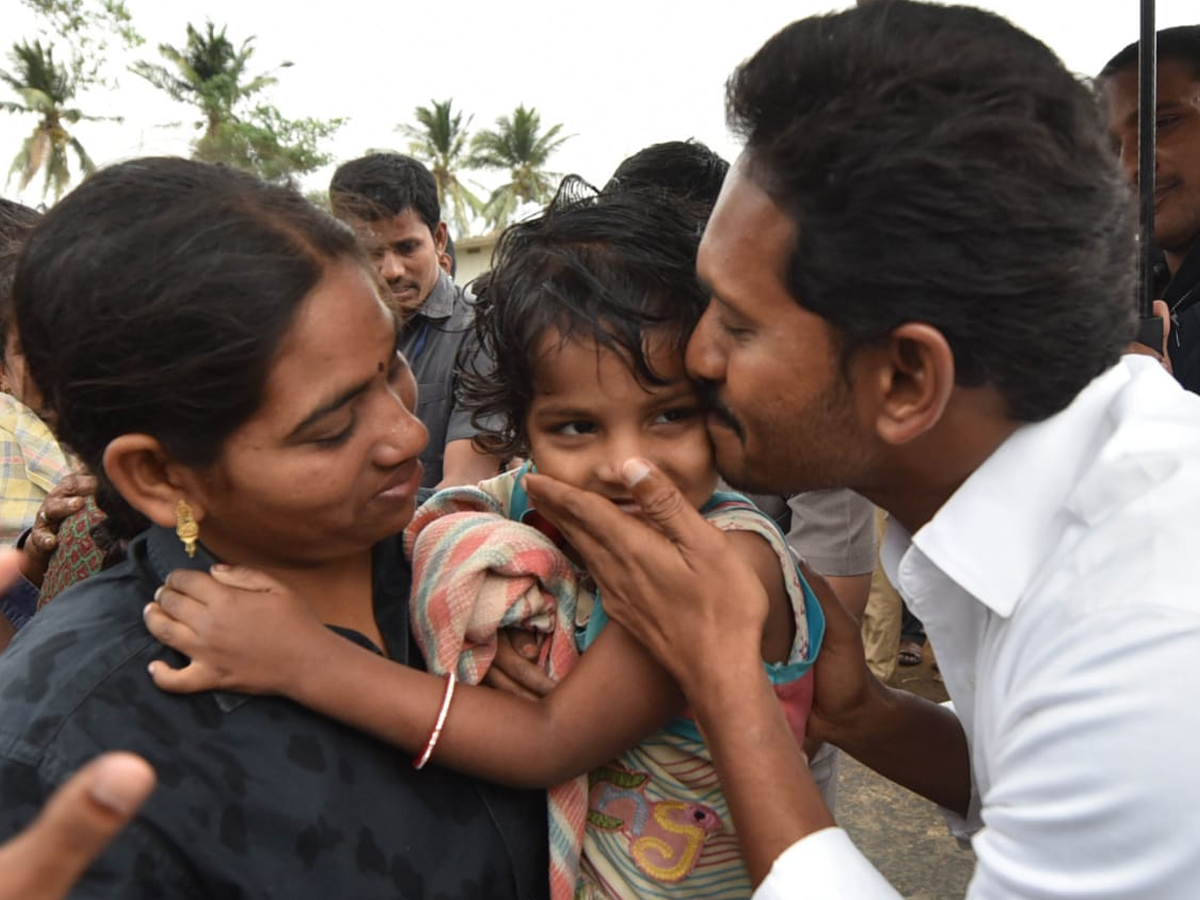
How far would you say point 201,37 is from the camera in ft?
115

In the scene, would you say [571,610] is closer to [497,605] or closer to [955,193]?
[497,605]

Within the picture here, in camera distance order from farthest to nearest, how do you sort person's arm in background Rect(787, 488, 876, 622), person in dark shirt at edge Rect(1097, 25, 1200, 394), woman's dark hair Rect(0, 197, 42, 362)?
person's arm in background Rect(787, 488, 876, 622), person in dark shirt at edge Rect(1097, 25, 1200, 394), woman's dark hair Rect(0, 197, 42, 362)

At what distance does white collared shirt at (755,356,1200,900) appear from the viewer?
111 centimetres

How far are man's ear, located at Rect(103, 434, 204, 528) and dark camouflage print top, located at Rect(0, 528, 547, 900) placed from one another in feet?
0.25

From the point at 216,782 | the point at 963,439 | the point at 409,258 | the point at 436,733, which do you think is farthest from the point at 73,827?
the point at 409,258

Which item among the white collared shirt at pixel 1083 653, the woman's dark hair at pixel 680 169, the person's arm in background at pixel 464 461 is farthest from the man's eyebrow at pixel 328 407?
the person's arm in background at pixel 464 461

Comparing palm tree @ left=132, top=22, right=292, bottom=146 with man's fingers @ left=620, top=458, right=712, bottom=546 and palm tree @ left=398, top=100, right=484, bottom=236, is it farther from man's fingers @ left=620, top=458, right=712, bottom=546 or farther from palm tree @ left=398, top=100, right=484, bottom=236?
man's fingers @ left=620, top=458, right=712, bottom=546

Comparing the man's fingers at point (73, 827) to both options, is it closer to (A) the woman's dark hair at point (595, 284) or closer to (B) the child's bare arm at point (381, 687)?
(B) the child's bare arm at point (381, 687)

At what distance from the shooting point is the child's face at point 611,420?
1687mm

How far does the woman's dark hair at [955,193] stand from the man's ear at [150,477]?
0.98 metres

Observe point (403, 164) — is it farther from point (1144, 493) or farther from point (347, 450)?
point (1144, 493)

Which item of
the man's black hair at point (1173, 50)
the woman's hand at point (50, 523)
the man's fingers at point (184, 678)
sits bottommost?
the woman's hand at point (50, 523)

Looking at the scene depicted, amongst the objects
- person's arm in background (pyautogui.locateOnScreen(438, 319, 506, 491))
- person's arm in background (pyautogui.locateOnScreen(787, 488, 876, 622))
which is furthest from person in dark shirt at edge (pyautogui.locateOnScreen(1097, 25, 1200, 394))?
person's arm in background (pyautogui.locateOnScreen(438, 319, 506, 491))

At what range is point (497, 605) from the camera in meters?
1.48
